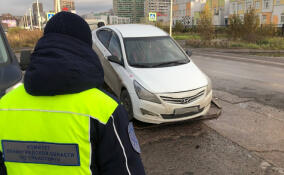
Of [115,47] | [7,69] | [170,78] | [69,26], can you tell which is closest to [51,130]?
[69,26]

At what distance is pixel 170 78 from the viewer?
4746mm

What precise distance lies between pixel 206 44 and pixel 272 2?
1314 inches

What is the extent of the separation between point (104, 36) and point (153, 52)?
6.15 feet

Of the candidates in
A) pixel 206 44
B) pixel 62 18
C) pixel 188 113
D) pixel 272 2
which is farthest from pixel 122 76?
pixel 272 2

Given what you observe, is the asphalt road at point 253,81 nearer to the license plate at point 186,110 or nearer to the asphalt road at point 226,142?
the asphalt road at point 226,142

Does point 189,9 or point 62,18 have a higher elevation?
point 189,9

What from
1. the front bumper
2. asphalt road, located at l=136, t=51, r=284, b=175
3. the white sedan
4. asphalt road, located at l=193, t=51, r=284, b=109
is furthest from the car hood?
asphalt road, located at l=193, t=51, r=284, b=109

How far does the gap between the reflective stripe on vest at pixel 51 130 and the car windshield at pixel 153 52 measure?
161 inches

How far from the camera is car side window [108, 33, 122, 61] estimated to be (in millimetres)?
5727

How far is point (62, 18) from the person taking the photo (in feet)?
4.04

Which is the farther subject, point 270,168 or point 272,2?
point 272,2

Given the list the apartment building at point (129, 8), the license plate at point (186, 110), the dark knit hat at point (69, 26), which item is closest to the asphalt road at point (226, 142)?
the license plate at point (186, 110)

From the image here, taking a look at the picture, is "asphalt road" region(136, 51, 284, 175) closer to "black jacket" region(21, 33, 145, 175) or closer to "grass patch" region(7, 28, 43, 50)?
"black jacket" region(21, 33, 145, 175)

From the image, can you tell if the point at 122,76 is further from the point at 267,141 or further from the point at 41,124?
the point at 41,124
